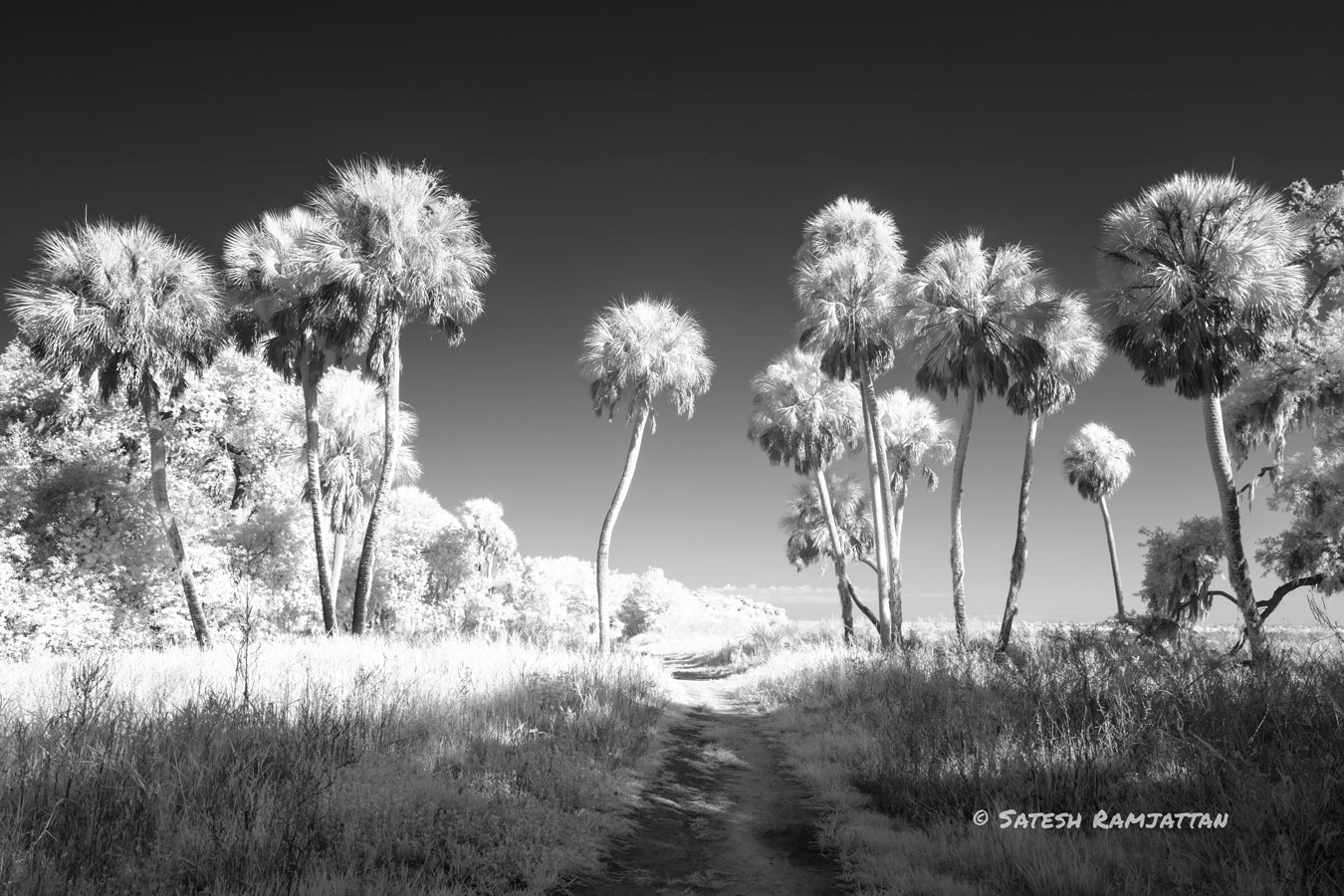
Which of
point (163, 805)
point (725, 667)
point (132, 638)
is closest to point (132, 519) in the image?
point (132, 638)

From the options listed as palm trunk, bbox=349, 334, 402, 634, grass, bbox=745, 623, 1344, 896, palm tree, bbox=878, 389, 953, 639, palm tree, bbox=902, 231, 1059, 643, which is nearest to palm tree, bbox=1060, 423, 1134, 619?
palm tree, bbox=878, 389, 953, 639

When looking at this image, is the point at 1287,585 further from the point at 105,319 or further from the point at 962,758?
the point at 105,319

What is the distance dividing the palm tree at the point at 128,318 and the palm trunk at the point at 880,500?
2133 cm

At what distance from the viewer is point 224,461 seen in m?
27.3

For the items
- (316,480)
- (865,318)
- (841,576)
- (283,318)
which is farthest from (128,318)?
(841,576)

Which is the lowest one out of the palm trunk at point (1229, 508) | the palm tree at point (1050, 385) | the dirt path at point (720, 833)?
the dirt path at point (720, 833)

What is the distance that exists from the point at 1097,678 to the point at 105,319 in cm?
2536

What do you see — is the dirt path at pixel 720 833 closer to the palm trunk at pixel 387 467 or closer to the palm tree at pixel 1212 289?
the palm trunk at pixel 387 467

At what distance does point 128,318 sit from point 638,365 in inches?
609

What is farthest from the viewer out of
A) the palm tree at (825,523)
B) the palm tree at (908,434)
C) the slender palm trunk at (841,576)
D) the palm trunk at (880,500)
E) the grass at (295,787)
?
the palm tree at (825,523)

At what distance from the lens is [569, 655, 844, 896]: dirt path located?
563cm

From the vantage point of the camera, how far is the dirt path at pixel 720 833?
18.5ft

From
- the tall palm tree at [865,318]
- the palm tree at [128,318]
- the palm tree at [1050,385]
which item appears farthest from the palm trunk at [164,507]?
the palm tree at [1050,385]

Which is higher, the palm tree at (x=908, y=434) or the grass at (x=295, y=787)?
the palm tree at (x=908, y=434)
